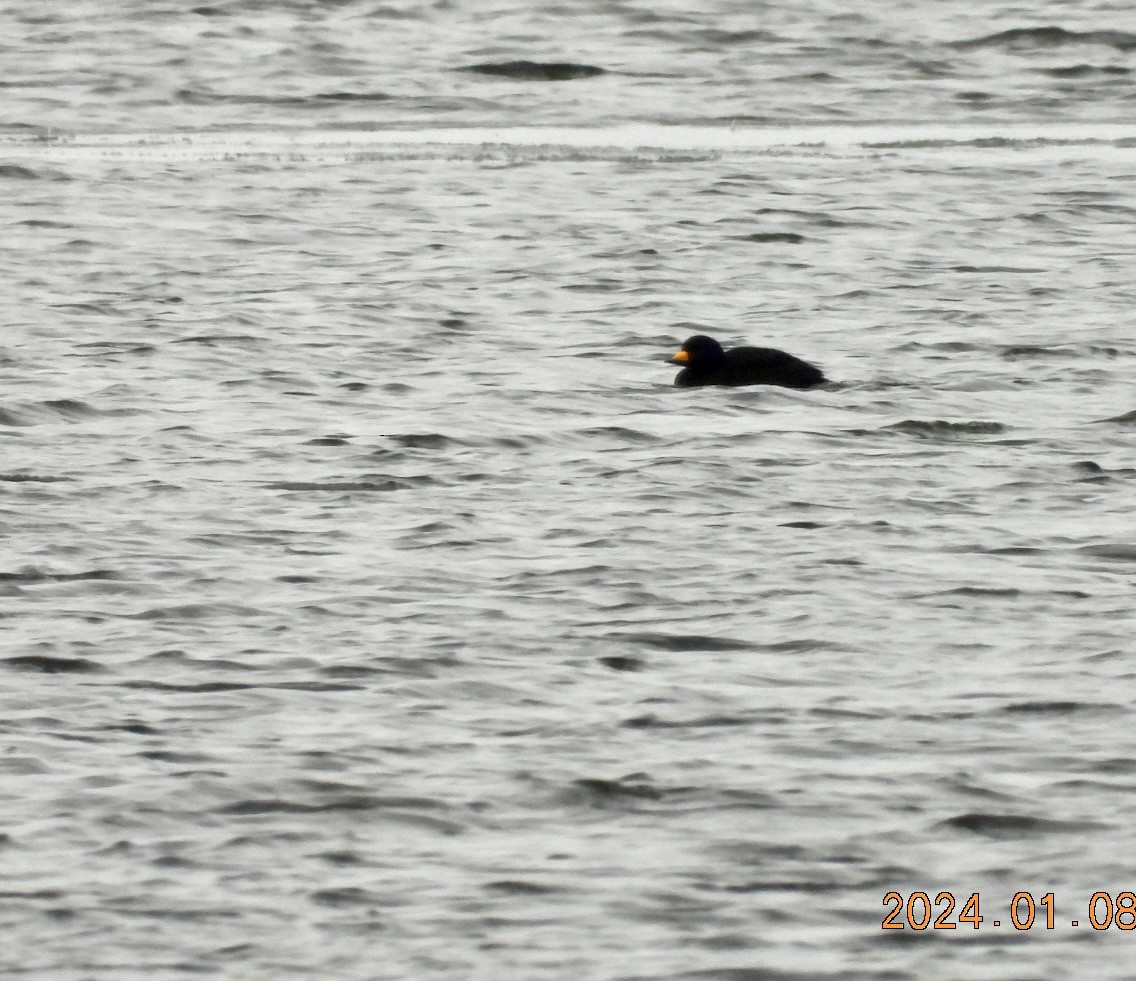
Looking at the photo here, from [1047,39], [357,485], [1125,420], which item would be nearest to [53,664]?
[357,485]

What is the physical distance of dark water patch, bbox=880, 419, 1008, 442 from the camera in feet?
43.7

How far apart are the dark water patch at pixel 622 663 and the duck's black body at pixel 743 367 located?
17.3ft

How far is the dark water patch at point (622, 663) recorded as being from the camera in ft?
29.9

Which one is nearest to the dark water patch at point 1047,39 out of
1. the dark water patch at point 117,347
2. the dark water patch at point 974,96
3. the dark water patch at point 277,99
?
the dark water patch at point 974,96

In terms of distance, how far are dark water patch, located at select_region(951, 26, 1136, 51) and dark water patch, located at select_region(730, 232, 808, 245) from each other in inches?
409

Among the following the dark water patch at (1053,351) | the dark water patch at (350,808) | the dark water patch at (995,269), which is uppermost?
the dark water patch at (350,808)

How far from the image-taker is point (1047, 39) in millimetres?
30094

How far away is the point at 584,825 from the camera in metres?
7.58

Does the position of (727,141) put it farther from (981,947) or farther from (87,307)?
(981,947)

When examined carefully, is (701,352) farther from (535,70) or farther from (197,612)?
(535,70)

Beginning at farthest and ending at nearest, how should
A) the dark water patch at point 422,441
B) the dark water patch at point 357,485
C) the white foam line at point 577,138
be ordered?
the white foam line at point 577,138 < the dark water patch at point 422,441 < the dark water patch at point 357,485

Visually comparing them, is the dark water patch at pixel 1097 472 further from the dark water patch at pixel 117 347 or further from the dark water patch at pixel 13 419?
the dark water patch at pixel 117 347

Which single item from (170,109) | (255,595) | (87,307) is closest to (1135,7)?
(170,109)

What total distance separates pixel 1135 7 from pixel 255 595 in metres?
24.3
